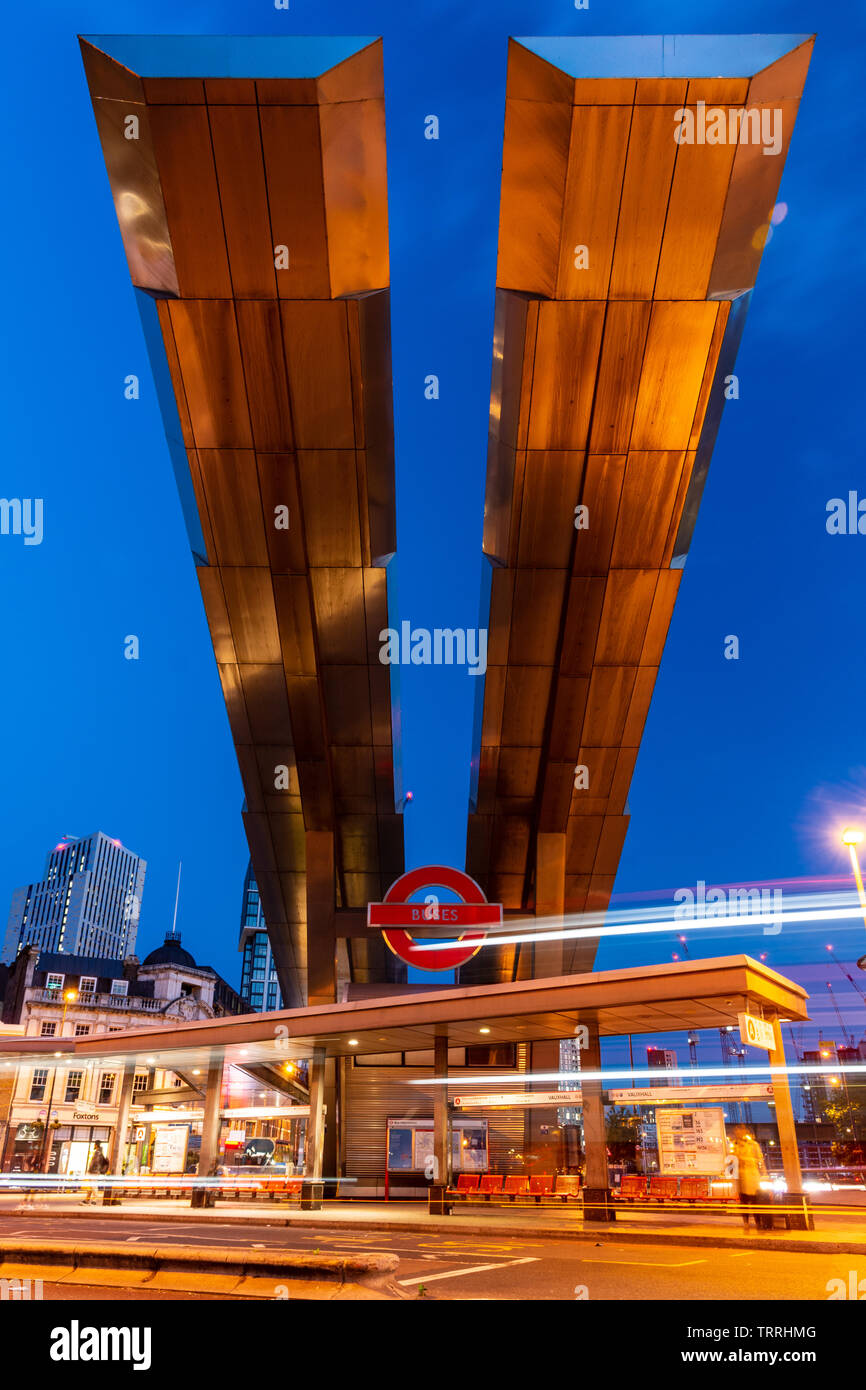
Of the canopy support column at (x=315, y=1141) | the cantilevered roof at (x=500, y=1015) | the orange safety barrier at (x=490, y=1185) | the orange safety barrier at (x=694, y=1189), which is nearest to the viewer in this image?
the cantilevered roof at (x=500, y=1015)

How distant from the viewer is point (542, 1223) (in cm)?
1798

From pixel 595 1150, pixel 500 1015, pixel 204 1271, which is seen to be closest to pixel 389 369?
pixel 500 1015

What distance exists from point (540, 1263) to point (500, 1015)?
8.99 meters

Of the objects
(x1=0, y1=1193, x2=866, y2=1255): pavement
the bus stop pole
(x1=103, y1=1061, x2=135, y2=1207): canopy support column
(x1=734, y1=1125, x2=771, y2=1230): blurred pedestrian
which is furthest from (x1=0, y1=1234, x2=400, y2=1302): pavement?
(x1=103, y1=1061, x2=135, y2=1207): canopy support column

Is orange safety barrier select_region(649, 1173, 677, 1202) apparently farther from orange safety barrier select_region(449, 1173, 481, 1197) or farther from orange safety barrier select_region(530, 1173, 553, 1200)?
orange safety barrier select_region(449, 1173, 481, 1197)

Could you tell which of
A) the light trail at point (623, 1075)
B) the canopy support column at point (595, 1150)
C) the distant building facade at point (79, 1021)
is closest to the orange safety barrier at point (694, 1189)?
the canopy support column at point (595, 1150)

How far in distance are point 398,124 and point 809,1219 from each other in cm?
19807

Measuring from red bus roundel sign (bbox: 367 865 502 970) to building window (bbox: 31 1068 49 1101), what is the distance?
176 feet

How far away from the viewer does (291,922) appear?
36375mm

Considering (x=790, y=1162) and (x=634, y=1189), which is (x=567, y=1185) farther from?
(x=790, y=1162)

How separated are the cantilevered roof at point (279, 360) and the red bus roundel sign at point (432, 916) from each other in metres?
3.45

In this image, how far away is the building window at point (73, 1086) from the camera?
69.6 m

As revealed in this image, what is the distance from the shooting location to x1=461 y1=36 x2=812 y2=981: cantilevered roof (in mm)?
15016

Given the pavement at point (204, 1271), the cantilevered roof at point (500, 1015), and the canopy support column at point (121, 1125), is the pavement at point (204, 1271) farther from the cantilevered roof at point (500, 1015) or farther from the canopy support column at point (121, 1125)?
the canopy support column at point (121, 1125)
